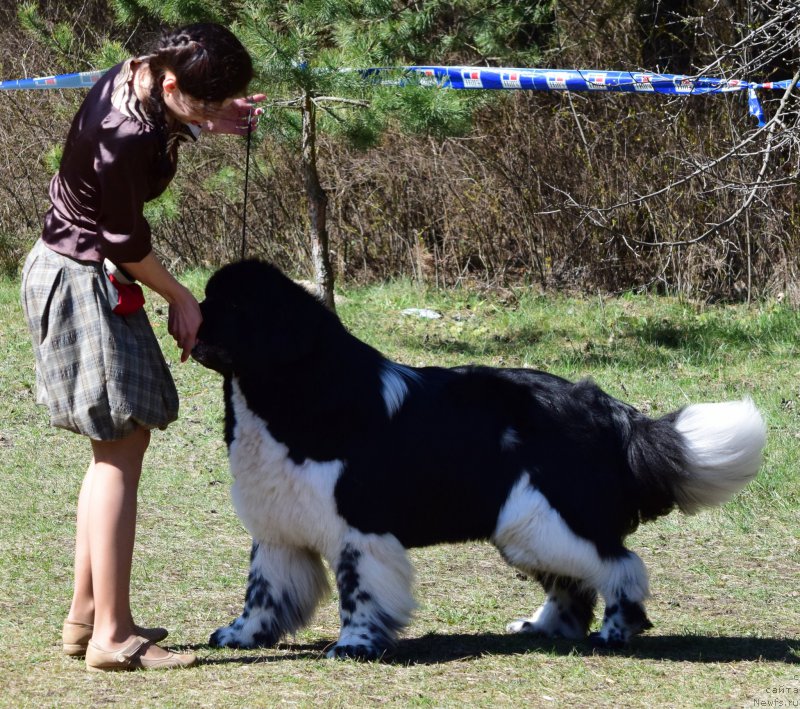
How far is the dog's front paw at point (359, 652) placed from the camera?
3.77 metres

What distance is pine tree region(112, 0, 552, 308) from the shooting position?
8531mm

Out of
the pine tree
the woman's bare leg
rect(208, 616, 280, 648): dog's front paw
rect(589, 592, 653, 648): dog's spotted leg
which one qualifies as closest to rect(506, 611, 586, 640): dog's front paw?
rect(589, 592, 653, 648): dog's spotted leg

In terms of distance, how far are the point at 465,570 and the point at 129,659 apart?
2109 millimetres

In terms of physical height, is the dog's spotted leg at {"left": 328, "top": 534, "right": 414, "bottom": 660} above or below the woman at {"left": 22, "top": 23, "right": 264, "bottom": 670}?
below

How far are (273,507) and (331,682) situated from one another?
658 mm

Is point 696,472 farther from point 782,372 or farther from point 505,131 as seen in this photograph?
point 505,131

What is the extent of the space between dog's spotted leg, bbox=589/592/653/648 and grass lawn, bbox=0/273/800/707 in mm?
72

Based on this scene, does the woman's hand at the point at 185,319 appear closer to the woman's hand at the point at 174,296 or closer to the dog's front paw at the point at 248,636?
the woman's hand at the point at 174,296

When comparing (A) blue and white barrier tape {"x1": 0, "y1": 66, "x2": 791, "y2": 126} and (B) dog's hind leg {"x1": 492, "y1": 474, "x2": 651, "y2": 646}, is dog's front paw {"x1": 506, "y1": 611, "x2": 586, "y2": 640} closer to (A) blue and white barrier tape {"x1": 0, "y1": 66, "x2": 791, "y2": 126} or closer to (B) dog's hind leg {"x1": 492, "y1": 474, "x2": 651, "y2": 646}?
(B) dog's hind leg {"x1": 492, "y1": 474, "x2": 651, "y2": 646}

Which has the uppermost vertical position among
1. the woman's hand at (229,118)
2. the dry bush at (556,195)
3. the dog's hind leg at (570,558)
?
the dry bush at (556,195)

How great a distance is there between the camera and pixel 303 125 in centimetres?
955

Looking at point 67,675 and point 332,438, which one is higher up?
point 332,438

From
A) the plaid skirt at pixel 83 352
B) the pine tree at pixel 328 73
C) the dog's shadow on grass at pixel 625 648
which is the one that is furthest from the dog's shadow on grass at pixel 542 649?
the pine tree at pixel 328 73

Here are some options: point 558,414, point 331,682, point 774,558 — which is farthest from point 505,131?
point 331,682
